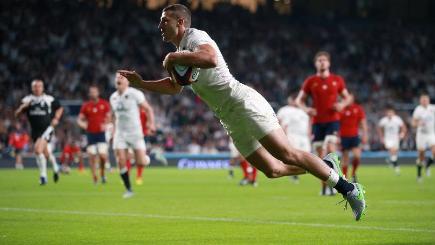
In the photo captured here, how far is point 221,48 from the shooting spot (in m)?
47.8

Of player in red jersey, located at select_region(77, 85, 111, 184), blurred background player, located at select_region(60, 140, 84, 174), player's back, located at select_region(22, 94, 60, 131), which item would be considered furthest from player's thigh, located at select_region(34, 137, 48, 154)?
blurred background player, located at select_region(60, 140, 84, 174)

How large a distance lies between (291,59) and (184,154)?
435 inches

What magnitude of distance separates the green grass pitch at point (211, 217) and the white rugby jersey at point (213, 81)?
66.4 inches

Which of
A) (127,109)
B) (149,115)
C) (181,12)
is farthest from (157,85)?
(127,109)

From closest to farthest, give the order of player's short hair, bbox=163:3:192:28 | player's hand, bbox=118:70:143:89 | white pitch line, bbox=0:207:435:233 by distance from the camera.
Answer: player's short hair, bbox=163:3:192:28, player's hand, bbox=118:70:143:89, white pitch line, bbox=0:207:435:233

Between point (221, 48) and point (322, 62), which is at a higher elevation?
point (221, 48)

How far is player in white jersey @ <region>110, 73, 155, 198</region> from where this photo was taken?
2014 centimetres

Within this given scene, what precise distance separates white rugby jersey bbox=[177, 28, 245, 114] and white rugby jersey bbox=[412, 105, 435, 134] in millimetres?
18567

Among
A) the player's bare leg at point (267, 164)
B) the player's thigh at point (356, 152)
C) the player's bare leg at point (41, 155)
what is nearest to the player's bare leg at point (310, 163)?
the player's bare leg at point (267, 164)

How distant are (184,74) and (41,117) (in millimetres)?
14998

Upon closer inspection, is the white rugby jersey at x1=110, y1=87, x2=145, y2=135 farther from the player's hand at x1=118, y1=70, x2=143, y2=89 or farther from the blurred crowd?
the blurred crowd

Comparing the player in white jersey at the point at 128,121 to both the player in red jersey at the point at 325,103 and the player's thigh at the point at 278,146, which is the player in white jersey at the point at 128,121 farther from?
the player's thigh at the point at 278,146

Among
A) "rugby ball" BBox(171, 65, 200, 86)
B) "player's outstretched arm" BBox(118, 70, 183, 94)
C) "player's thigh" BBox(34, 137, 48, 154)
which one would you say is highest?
"rugby ball" BBox(171, 65, 200, 86)

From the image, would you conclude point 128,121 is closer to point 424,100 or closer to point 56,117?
point 56,117
